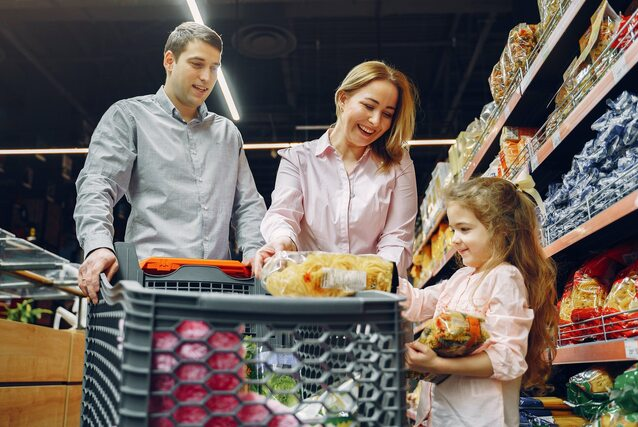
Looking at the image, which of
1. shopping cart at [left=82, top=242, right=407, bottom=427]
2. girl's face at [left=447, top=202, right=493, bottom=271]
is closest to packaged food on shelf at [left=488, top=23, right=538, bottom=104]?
girl's face at [left=447, top=202, right=493, bottom=271]

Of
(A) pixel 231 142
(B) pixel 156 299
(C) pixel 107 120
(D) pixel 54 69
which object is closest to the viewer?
(B) pixel 156 299

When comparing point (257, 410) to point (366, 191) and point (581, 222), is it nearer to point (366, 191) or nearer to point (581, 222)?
point (366, 191)

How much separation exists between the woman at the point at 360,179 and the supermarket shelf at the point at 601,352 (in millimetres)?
592

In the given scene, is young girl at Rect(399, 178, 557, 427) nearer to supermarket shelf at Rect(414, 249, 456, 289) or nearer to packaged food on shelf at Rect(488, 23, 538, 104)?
packaged food on shelf at Rect(488, 23, 538, 104)

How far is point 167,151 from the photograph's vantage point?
73.1 inches

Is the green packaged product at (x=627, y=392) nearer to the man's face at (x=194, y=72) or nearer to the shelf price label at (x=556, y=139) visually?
the shelf price label at (x=556, y=139)

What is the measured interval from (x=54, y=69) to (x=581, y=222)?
8.11m

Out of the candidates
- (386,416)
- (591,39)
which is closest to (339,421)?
(386,416)

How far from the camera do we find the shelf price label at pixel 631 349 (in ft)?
4.95

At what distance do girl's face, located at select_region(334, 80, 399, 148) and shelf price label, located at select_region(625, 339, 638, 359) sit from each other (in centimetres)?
87

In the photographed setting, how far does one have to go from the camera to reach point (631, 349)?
1535 millimetres

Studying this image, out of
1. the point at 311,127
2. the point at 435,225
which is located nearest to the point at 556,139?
the point at 435,225

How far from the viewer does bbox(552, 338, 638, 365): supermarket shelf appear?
155cm

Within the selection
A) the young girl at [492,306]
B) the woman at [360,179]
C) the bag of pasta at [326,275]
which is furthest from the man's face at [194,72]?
the bag of pasta at [326,275]
